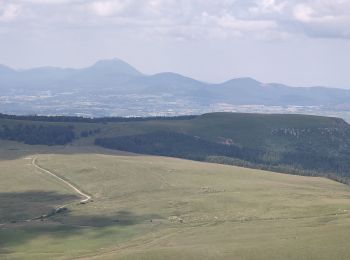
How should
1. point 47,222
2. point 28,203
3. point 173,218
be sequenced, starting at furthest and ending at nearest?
1. point 28,203
2. point 173,218
3. point 47,222

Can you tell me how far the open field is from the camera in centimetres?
10006

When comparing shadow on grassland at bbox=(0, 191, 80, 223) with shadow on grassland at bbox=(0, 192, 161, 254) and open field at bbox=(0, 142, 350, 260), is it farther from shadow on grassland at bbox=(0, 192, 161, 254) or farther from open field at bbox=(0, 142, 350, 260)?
open field at bbox=(0, 142, 350, 260)

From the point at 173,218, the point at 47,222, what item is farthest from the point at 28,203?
the point at 173,218

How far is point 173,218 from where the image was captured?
5517 inches

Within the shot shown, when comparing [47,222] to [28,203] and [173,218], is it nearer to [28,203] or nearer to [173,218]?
[28,203]

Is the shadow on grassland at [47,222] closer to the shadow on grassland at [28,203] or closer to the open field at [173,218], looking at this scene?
the shadow on grassland at [28,203]

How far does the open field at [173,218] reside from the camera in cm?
10006

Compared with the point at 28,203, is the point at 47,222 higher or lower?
lower

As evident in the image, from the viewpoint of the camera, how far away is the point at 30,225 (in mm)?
134750

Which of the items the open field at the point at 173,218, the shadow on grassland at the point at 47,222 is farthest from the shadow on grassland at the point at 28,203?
the open field at the point at 173,218

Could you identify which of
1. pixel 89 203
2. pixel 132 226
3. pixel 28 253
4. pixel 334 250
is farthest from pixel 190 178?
pixel 334 250

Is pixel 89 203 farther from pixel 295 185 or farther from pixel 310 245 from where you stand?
pixel 310 245

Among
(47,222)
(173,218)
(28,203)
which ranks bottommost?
(47,222)

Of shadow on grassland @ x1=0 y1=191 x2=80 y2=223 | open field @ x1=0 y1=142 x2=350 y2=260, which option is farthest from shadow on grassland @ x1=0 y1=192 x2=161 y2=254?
open field @ x1=0 y1=142 x2=350 y2=260
